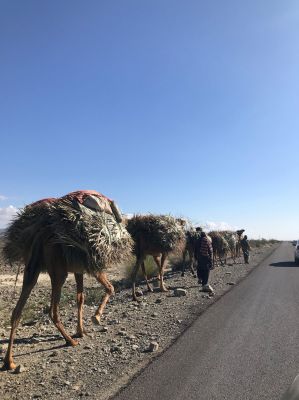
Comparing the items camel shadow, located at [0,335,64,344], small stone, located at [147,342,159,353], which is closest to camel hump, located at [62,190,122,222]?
small stone, located at [147,342,159,353]

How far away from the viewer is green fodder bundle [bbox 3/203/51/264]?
7.11m

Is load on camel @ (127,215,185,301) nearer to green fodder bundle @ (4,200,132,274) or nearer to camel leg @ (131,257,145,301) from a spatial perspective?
camel leg @ (131,257,145,301)

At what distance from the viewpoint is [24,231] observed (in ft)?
23.6

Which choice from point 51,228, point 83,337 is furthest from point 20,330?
point 51,228

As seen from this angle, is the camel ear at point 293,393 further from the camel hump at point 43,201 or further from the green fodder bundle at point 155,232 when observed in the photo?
the green fodder bundle at point 155,232

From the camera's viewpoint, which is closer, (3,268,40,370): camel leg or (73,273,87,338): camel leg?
(3,268,40,370): camel leg

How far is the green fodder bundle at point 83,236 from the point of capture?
6.89 metres

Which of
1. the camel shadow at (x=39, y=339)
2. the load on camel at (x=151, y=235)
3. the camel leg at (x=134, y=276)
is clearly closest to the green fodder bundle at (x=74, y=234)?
the camel shadow at (x=39, y=339)

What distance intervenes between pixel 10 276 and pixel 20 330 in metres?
18.2

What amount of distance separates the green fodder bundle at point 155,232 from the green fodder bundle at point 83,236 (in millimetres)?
5925

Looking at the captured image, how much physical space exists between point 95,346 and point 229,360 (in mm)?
2335

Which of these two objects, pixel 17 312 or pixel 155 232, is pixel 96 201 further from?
pixel 155 232

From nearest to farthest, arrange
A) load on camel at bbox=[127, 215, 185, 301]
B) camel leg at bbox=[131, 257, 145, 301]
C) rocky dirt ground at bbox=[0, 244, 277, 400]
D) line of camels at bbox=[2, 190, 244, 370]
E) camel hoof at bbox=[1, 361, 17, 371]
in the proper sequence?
rocky dirt ground at bbox=[0, 244, 277, 400]
camel hoof at bbox=[1, 361, 17, 371]
line of camels at bbox=[2, 190, 244, 370]
camel leg at bbox=[131, 257, 145, 301]
load on camel at bbox=[127, 215, 185, 301]

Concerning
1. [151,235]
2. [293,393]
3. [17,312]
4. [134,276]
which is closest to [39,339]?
[17,312]
